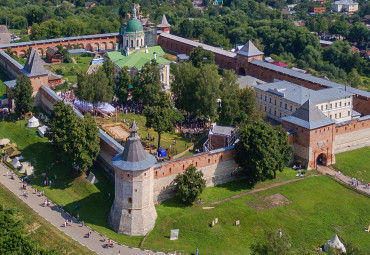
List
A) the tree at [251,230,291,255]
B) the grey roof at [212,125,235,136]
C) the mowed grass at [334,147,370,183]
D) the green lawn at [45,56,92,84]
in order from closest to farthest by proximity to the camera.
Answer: the tree at [251,230,291,255] → the mowed grass at [334,147,370,183] → the grey roof at [212,125,235,136] → the green lawn at [45,56,92,84]

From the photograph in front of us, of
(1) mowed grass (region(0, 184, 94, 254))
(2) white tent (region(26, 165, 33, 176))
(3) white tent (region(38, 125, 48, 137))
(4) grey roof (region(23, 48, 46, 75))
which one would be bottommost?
(1) mowed grass (region(0, 184, 94, 254))

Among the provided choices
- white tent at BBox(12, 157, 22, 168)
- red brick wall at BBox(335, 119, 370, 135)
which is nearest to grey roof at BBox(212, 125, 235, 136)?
red brick wall at BBox(335, 119, 370, 135)

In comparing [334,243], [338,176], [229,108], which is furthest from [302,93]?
[334,243]

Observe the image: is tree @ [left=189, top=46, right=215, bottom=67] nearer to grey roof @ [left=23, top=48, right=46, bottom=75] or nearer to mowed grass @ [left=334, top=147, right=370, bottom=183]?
grey roof @ [left=23, top=48, right=46, bottom=75]

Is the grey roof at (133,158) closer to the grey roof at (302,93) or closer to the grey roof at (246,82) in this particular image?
the grey roof at (302,93)

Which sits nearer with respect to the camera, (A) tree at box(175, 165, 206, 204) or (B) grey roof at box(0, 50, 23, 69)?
(A) tree at box(175, 165, 206, 204)

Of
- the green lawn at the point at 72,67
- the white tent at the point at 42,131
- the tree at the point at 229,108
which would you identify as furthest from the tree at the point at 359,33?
the white tent at the point at 42,131

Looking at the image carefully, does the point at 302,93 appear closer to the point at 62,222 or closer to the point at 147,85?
the point at 147,85
